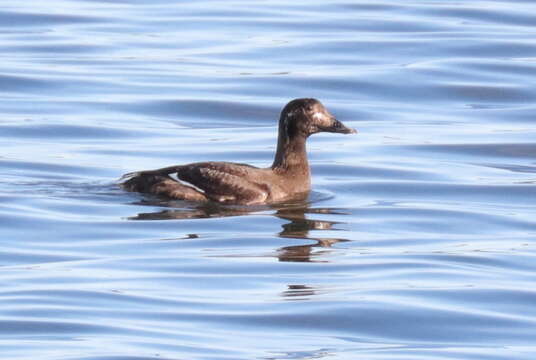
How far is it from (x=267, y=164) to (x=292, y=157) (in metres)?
1.95

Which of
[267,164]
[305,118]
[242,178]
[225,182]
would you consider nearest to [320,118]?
[305,118]

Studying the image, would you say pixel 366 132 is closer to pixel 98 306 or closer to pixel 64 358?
pixel 98 306

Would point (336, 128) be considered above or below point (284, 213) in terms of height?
above

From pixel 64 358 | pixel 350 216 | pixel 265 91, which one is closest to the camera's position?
pixel 64 358

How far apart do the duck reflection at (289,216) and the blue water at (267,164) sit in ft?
0.14

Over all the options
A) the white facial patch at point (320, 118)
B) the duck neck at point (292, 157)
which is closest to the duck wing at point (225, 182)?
the duck neck at point (292, 157)

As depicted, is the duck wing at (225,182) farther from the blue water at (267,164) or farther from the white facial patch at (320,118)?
the white facial patch at (320,118)

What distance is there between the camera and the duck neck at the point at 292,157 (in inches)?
651

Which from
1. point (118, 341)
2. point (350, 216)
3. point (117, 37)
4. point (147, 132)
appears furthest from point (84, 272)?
point (117, 37)

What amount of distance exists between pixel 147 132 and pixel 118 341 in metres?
9.97

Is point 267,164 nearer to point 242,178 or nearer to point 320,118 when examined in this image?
point 320,118

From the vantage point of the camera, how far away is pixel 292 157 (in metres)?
16.6

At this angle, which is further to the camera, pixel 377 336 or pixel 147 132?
pixel 147 132

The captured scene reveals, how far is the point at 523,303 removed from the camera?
38.6 ft
